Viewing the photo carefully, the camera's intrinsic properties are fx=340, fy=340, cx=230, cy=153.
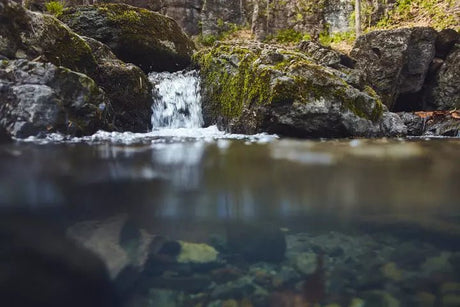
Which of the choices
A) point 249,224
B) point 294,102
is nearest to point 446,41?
point 294,102

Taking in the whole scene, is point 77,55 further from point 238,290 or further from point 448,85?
point 448,85

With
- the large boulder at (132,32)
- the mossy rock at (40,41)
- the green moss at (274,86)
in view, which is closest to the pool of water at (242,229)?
the green moss at (274,86)

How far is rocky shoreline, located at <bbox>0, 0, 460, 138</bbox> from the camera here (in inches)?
221

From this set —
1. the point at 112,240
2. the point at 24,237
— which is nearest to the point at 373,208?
the point at 112,240

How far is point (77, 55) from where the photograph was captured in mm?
7270

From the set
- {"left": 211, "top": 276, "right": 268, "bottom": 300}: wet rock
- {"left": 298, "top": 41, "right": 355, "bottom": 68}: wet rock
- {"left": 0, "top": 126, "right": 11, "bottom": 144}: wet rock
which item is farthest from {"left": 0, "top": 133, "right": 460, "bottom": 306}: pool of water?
{"left": 298, "top": 41, "right": 355, "bottom": 68}: wet rock

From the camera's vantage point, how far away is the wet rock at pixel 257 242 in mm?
1900

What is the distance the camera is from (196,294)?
162 cm

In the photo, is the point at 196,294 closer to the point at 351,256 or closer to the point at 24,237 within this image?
the point at 351,256

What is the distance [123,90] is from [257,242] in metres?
6.57

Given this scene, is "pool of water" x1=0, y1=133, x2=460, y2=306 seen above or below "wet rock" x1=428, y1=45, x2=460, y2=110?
below

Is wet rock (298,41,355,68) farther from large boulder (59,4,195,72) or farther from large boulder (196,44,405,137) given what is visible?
large boulder (59,4,195,72)

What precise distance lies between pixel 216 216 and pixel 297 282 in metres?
0.81

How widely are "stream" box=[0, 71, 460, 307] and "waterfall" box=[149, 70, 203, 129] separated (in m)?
4.70
